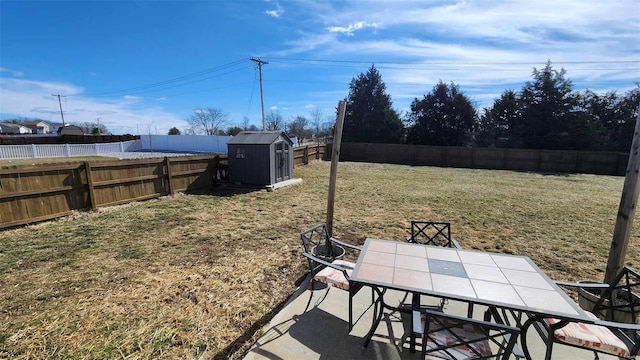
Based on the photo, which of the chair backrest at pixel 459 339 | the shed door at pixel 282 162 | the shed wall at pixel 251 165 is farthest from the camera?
the shed door at pixel 282 162

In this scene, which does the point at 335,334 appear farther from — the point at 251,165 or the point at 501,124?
the point at 501,124

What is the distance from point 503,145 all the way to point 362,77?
42.3ft

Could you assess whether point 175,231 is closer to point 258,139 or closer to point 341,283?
point 341,283

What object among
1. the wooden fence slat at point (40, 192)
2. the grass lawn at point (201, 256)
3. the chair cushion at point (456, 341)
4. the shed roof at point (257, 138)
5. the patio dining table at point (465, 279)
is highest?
the shed roof at point (257, 138)

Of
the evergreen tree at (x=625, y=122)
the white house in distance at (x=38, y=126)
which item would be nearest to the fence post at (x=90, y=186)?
the evergreen tree at (x=625, y=122)

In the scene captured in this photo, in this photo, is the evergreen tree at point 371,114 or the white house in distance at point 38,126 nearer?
the evergreen tree at point 371,114

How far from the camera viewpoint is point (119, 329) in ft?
8.27

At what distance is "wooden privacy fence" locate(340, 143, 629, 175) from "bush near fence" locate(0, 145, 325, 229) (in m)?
14.1

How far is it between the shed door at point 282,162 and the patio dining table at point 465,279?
7478 millimetres

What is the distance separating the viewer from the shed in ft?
30.4

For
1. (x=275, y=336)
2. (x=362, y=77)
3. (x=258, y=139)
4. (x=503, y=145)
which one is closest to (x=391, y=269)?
(x=275, y=336)

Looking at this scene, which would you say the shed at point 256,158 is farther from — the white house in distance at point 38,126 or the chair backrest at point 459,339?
the white house in distance at point 38,126

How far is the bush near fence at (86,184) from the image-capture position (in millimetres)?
5133

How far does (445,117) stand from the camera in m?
22.8
